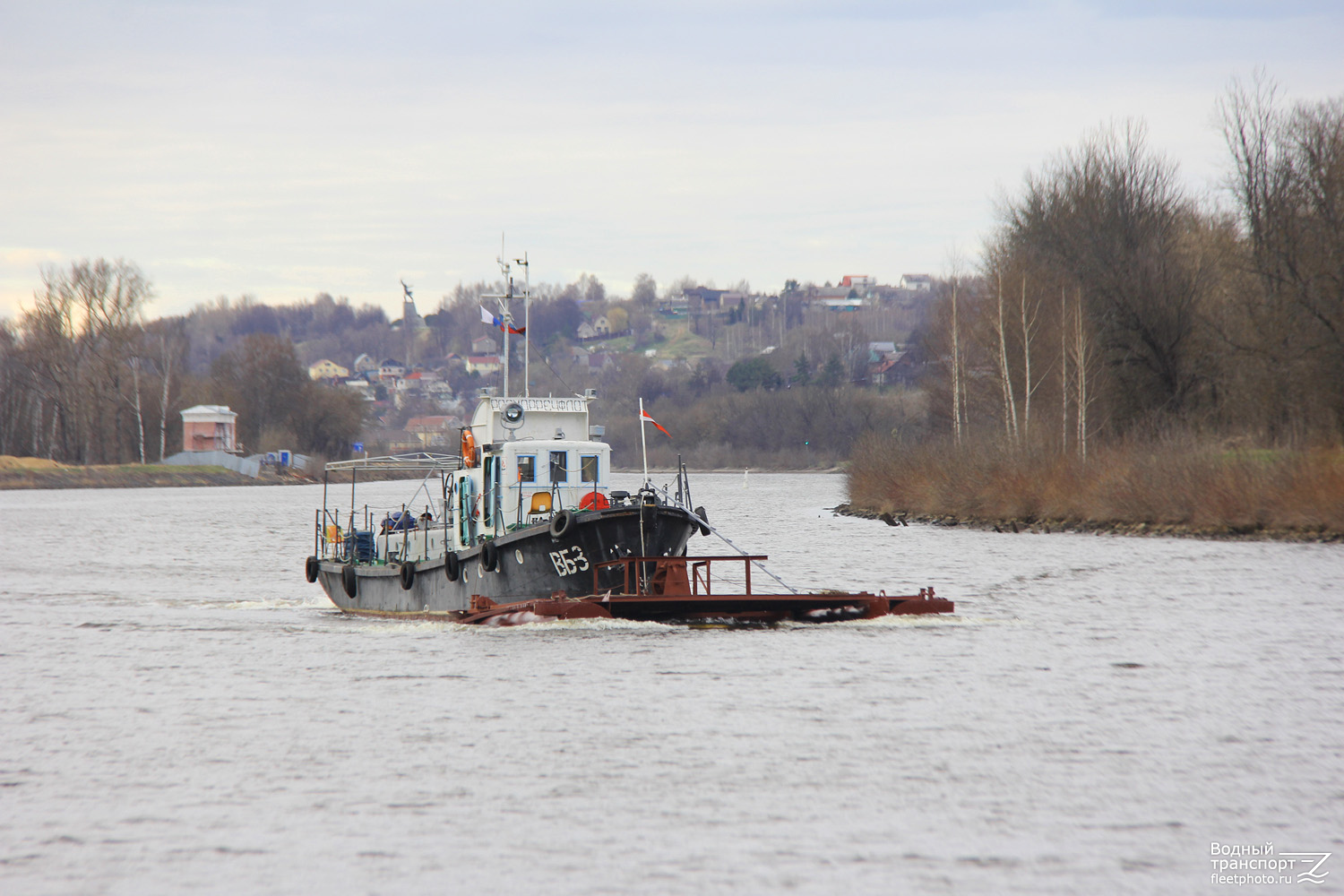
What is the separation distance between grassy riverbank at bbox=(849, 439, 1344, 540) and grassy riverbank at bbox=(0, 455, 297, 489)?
62386mm

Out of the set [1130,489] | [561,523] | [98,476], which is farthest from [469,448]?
[98,476]

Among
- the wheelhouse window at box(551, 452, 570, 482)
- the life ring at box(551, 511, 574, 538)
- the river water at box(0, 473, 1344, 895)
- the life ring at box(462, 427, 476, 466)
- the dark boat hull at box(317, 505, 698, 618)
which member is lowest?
the river water at box(0, 473, 1344, 895)

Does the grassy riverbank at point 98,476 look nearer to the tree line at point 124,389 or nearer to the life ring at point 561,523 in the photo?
the tree line at point 124,389

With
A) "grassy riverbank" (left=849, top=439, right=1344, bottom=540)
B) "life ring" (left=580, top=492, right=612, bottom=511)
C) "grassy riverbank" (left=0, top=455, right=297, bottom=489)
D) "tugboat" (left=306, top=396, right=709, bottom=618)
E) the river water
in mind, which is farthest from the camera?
"grassy riverbank" (left=0, top=455, right=297, bottom=489)

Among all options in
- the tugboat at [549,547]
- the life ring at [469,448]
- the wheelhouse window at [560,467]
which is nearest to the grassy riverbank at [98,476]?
the tugboat at [549,547]

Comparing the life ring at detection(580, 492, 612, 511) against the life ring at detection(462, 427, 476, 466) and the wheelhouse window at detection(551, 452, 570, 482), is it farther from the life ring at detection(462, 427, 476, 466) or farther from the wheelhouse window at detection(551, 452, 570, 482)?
the life ring at detection(462, 427, 476, 466)

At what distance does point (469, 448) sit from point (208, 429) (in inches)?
3492

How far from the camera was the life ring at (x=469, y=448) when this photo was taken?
23.2m

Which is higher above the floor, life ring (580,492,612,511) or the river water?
life ring (580,492,612,511)

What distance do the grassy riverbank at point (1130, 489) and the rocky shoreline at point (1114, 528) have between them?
0.05 metres

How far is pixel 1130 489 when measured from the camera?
4325 centimetres

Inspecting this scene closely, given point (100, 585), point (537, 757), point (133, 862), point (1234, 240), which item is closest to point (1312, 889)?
point (537, 757)

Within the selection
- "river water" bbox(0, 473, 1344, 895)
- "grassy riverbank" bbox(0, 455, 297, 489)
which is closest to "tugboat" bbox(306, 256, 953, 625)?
"river water" bbox(0, 473, 1344, 895)

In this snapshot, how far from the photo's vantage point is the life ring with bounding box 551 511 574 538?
64.7 feet
